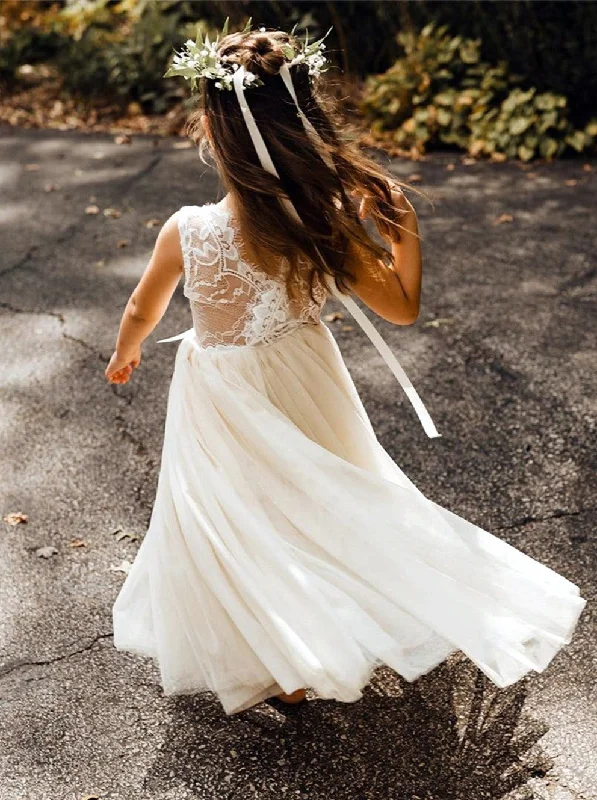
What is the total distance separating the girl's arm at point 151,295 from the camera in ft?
8.88

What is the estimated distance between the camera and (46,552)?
3.66 m

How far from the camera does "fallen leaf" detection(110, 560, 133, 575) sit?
11.6ft

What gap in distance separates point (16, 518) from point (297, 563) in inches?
62.8

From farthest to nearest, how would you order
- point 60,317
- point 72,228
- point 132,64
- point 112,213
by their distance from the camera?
point 132,64, point 112,213, point 72,228, point 60,317

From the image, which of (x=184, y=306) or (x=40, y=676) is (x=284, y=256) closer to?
(x=40, y=676)

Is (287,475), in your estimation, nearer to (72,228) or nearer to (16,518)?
(16,518)

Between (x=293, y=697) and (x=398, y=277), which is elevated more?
(x=398, y=277)

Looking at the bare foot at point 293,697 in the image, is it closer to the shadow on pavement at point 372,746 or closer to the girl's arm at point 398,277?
the shadow on pavement at point 372,746

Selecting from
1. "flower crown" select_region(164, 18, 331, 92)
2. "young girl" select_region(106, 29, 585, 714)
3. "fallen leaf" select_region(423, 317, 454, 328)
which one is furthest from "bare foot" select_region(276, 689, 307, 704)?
"fallen leaf" select_region(423, 317, 454, 328)

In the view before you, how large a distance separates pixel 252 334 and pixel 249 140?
1.76 ft

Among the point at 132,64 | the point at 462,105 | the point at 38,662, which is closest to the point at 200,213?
the point at 38,662

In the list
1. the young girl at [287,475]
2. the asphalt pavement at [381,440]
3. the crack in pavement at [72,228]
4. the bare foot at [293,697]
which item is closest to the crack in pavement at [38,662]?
the asphalt pavement at [381,440]

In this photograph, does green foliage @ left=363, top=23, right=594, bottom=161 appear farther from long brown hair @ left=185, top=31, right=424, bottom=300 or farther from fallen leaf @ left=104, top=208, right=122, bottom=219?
long brown hair @ left=185, top=31, right=424, bottom=300

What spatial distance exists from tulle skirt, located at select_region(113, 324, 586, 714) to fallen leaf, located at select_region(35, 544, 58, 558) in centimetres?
80
